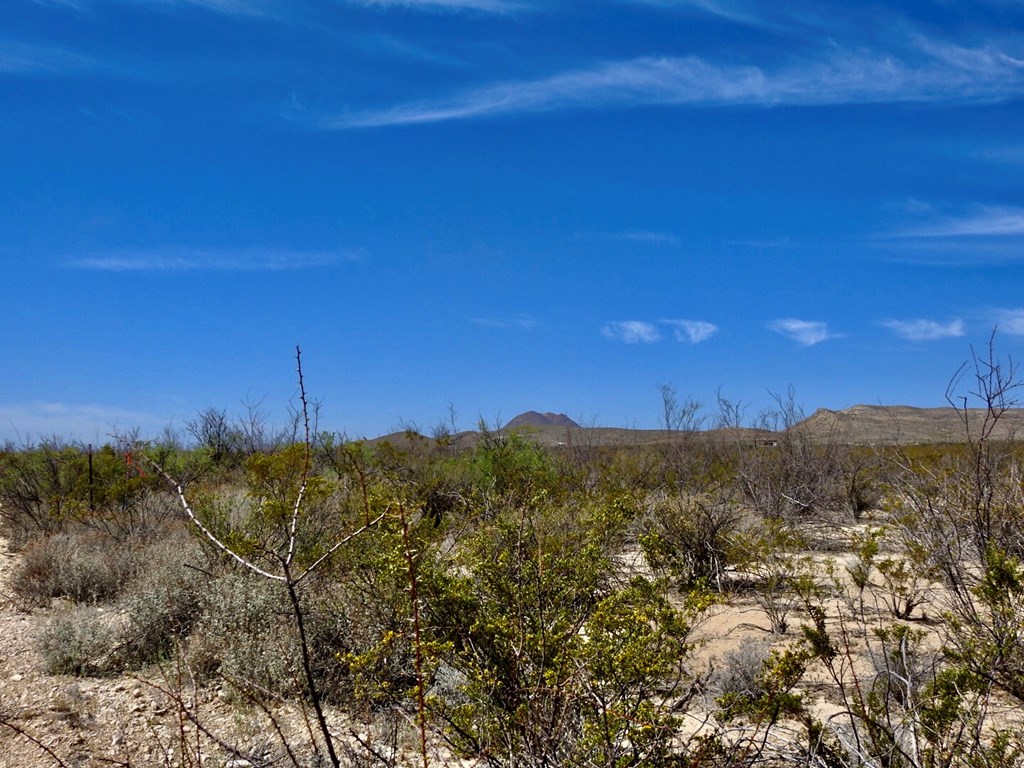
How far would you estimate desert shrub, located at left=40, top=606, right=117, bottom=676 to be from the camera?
6.76 m

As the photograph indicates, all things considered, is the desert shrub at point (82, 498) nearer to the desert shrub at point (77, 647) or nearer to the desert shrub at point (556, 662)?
the desert shrub at point (77, 647)

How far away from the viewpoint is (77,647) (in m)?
6.88

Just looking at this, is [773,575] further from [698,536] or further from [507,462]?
[507,462]

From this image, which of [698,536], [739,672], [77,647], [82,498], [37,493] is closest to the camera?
[739,672]

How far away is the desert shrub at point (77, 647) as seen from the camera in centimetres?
676

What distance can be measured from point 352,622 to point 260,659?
750 mm

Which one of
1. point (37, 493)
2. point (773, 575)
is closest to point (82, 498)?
point (37, 493)

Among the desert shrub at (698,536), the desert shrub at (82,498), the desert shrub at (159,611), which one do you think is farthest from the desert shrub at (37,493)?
the desert shrub at (698,536)

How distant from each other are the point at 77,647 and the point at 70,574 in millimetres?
3061

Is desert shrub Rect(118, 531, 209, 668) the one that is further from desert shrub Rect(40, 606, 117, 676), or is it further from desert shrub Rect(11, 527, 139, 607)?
desert shrub Rect(11, 527, 139, 607)

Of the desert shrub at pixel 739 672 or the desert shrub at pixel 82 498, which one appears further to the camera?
the desert shrub at pixel 82 498

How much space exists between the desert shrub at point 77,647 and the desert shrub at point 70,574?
2110 mm

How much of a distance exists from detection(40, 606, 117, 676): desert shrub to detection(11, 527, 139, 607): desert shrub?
2.11 m

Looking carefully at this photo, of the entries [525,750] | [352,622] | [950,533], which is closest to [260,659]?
[352,622]
